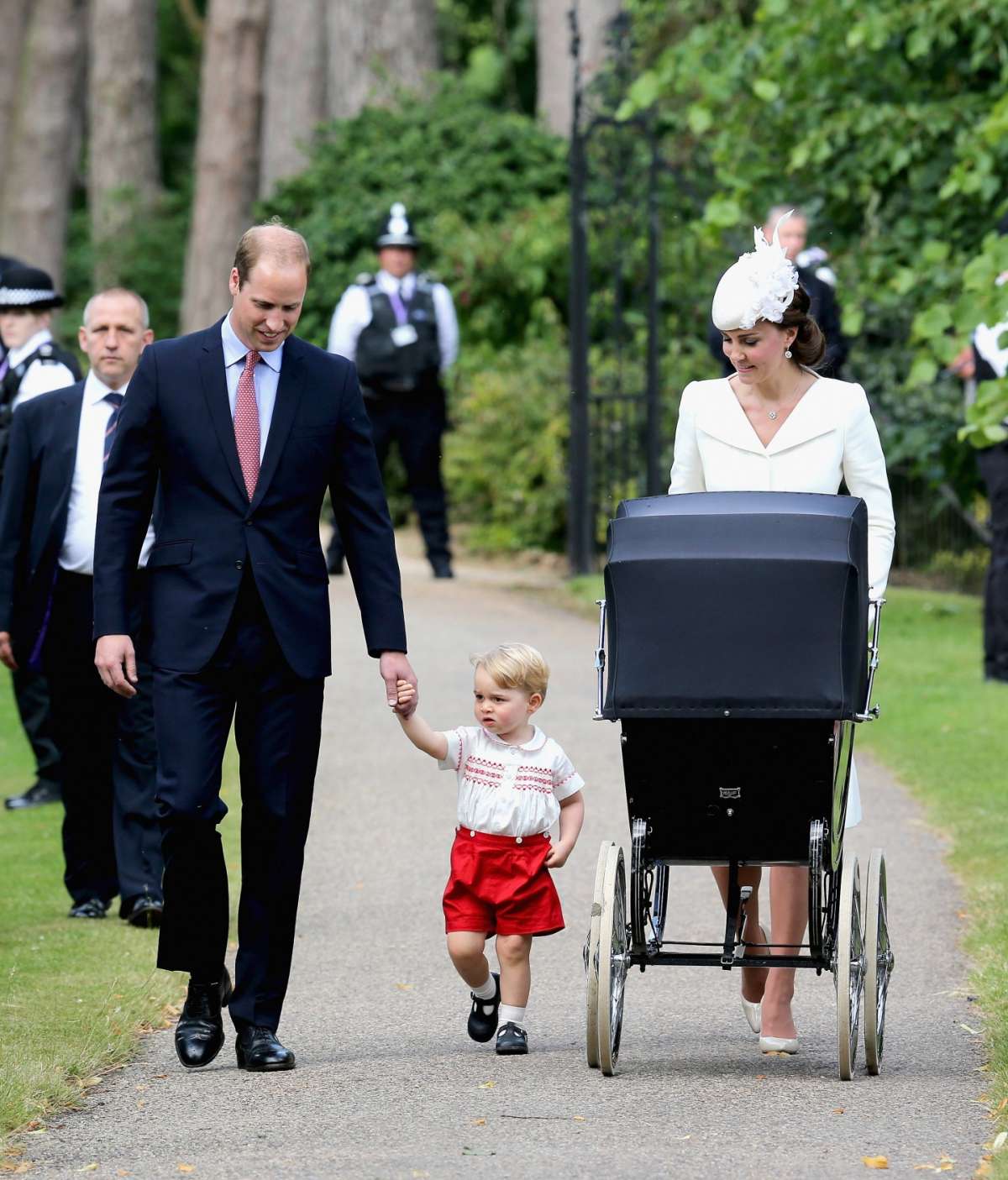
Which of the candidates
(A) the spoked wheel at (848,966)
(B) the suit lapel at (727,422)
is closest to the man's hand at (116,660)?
(B) the suit lapel at (727,422)

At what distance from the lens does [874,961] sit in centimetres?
529

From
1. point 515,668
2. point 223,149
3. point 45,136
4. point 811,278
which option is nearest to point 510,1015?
point 515,668

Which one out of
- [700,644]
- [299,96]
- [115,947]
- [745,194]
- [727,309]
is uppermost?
[299,96]

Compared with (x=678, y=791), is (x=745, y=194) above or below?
above

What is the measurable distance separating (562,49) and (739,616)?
2043cm

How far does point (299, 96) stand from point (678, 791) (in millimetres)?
22102

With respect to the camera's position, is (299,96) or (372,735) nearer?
(372,735)

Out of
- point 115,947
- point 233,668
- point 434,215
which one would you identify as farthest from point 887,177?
point 233,668

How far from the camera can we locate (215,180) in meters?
27.0

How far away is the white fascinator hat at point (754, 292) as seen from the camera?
5.40m

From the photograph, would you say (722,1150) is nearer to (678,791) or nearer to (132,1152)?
(678,791)

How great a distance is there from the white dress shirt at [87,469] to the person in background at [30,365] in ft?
4.26

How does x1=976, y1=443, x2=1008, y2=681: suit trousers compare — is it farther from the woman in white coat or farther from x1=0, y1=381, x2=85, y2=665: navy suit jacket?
the woman in white coat

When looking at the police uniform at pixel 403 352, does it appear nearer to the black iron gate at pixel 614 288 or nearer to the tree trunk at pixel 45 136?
the black iron gate at pixel 614 288
